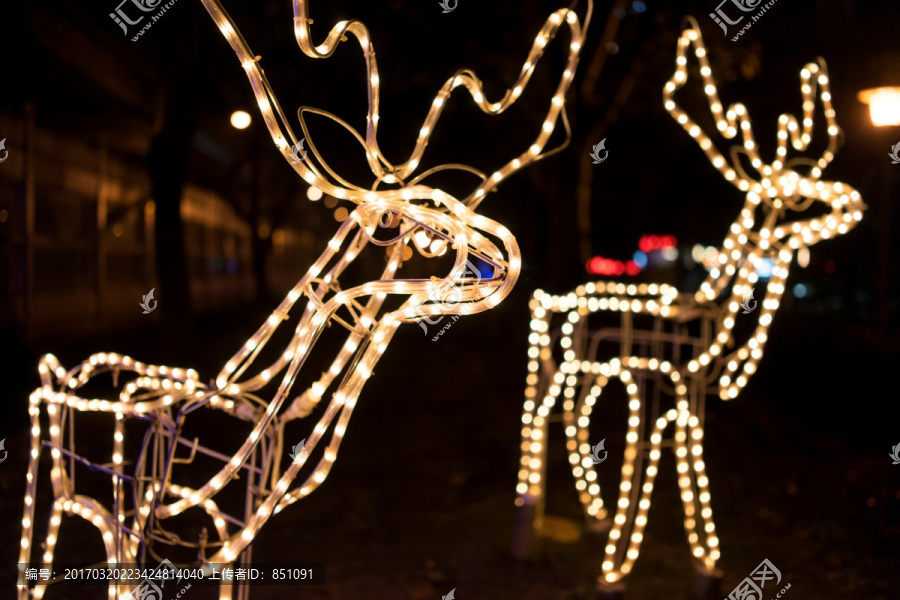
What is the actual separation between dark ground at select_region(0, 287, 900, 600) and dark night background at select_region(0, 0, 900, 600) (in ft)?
0.09

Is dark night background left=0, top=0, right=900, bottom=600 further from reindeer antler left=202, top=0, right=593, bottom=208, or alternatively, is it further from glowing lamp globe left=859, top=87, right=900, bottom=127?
reindeer antler left=202, top=0, right=593, bottom=208

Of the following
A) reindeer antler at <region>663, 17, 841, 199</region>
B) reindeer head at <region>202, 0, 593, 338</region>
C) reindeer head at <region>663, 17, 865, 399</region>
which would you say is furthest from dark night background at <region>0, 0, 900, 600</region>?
reindeer head at <region>202, 0, 593, 338</region>

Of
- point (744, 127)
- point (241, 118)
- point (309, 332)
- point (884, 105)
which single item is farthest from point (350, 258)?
point (241, 118)

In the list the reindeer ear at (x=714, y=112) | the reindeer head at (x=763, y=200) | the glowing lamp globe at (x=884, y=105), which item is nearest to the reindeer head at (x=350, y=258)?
the reindeer ear at (x=714, y=112)

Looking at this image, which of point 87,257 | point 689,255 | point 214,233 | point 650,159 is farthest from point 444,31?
point 689,255

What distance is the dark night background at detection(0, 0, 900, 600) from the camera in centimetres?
541

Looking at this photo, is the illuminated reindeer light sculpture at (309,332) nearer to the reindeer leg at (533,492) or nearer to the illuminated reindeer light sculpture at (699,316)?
the illuminated reindeer light sculpture at (699,316)

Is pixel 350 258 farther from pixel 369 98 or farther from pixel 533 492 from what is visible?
pixel 533 492

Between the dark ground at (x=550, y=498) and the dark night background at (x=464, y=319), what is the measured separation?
0.03 metres

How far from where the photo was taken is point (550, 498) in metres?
6.54

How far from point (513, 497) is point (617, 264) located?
28.8 meters

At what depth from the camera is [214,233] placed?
2552cm

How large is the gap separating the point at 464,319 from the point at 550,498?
12991mm

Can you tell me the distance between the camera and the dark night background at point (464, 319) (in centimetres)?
541
